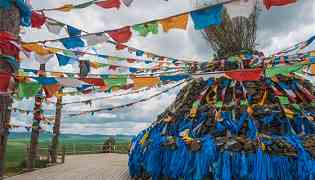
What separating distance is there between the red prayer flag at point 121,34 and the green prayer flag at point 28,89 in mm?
1894

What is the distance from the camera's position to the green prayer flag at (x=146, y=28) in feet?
30.5

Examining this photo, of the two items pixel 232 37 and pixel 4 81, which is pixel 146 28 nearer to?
pixel 4 81

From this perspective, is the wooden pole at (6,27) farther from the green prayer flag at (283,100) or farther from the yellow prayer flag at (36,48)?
the green prayer flag at (283,100)

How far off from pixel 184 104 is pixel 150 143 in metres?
1.88

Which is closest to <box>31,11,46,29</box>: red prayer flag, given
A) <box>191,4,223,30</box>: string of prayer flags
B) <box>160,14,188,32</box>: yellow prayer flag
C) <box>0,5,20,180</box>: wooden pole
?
<box>0,5,20,180</box>: wooden pole

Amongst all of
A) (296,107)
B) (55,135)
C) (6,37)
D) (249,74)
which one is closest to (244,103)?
(296,107)

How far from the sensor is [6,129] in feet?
29.8

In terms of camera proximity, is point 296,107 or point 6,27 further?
point 296,107

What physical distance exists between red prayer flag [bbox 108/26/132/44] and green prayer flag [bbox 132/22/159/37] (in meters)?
0.18

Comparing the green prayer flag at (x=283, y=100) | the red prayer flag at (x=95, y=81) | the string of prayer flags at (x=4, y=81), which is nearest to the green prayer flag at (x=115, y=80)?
the red prayer flag at (x=95, y=81)

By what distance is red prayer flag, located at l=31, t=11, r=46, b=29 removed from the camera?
348 inches

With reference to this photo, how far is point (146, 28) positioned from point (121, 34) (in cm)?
57

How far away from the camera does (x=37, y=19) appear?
8922mm

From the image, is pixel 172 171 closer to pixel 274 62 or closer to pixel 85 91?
pixel 85 91
